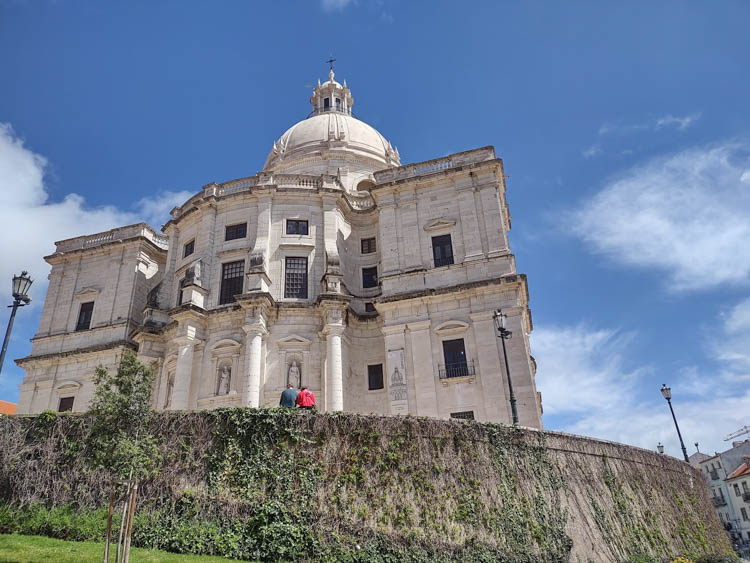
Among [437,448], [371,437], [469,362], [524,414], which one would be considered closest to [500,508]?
[437,448]

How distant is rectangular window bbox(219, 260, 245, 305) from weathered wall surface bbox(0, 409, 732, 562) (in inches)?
692

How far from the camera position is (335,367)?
28891mm

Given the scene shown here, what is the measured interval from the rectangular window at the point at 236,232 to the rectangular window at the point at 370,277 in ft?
26.3

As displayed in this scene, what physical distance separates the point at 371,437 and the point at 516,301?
1545cm

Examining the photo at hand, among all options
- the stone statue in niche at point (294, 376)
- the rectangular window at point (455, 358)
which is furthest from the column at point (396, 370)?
the stone statue in niche at point (294, 376)

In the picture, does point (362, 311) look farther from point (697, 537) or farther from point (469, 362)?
point (697, 537)

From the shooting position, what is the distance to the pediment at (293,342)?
30.2m

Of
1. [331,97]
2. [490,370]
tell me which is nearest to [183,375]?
[490,370]

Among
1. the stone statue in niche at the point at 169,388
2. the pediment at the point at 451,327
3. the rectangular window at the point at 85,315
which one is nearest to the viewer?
the pediment at the point at 451,327

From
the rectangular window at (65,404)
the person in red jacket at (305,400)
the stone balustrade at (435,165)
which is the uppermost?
the stone balustrade at (435,165)

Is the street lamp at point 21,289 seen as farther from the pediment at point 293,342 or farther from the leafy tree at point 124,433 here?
the pediment at point 293,342

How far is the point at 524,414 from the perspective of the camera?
83.4ft

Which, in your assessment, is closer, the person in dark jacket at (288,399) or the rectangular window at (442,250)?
the person in dark jacket at (288,399)

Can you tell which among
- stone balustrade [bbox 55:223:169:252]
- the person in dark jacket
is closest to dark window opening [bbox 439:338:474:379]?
the person in dark jacket
